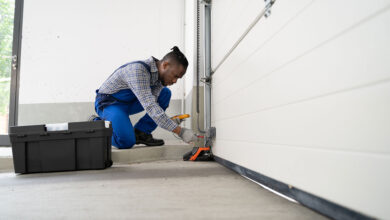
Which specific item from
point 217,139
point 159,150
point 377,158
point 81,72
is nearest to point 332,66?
point 377,158

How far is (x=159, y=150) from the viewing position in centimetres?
285

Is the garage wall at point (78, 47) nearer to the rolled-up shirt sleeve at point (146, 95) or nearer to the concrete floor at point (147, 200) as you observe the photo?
the rolled-up shirt sleeve at point (146, 95)

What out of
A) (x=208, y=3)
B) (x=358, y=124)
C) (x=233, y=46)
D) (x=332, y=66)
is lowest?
(x=358, y=124)

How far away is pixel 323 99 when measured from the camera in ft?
2.81

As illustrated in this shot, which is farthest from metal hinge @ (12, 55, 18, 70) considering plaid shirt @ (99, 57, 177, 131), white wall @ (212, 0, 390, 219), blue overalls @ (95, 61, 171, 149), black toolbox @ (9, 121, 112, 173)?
white wall @ (212, 0, 390, 219)

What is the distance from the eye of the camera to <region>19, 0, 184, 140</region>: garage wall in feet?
13.6

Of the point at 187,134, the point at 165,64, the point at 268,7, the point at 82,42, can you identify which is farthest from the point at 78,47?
the point at 268,7

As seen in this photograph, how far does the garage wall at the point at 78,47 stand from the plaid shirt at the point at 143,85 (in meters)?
1.55

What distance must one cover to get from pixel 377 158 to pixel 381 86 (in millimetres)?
178

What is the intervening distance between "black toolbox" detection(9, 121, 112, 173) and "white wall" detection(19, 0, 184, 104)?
2.18 metres

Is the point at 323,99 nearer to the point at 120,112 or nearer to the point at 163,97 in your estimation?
the point at 120,112

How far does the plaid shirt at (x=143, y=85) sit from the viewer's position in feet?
7.55

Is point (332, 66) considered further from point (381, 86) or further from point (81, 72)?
point (81, 72)

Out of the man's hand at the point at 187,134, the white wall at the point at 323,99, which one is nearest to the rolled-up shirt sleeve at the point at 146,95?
the man's hand at the point at 187,134
